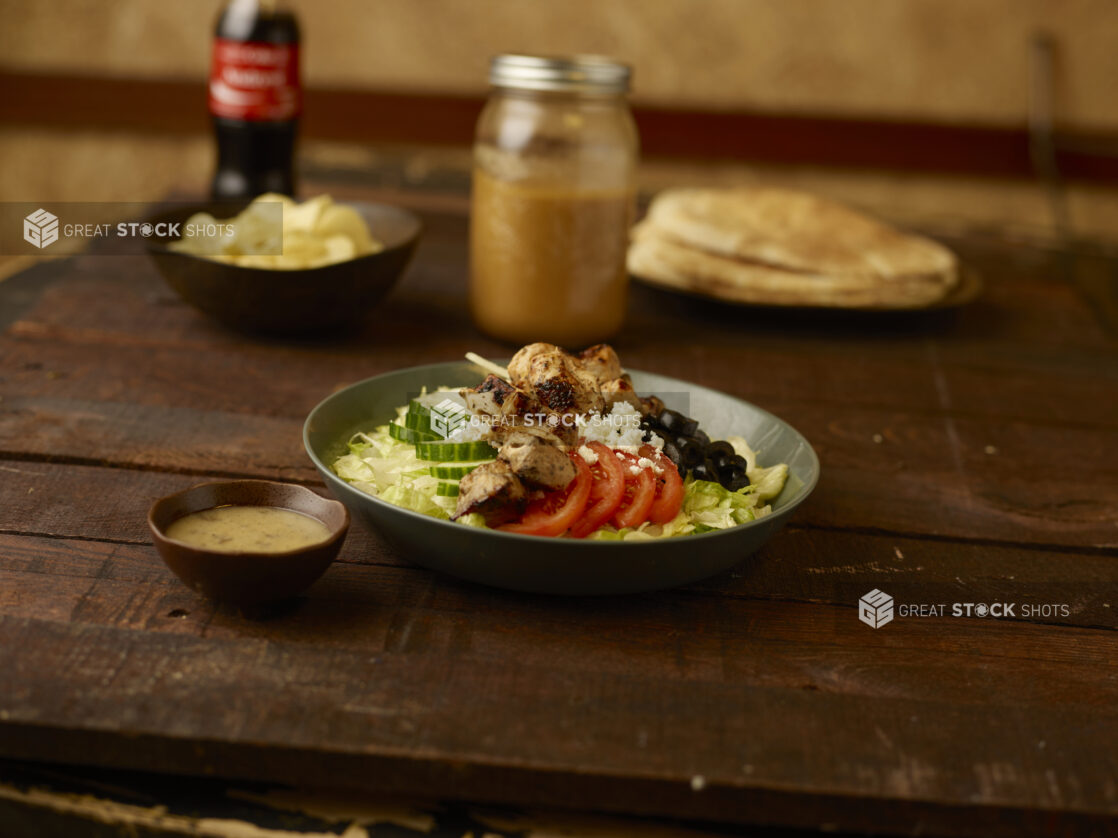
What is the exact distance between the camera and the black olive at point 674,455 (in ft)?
4.52

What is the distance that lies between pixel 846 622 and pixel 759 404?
0.74 meters

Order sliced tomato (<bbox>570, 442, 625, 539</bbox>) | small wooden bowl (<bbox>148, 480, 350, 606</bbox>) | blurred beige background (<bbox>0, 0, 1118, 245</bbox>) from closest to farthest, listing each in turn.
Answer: small wooden bowl (<bbox>148, 480, 350, 606</bbox>), sliced tomato (<bbox>570, 442, 625, 539</bbox>), blurred beige background (<bbox>0, 0, 1118, 245</bbox>)

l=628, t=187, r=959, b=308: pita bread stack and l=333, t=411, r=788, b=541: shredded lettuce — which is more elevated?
l=628, t=187, r=959, b=308: pita bread stack

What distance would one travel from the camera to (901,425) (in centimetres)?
194

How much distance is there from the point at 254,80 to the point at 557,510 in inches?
61.5

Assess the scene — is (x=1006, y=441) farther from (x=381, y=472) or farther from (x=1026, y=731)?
(x=381, y=472)

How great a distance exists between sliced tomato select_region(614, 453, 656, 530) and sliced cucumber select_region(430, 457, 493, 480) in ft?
0.56

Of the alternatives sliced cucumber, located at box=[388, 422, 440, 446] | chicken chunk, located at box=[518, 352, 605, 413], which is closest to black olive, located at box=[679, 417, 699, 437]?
chicken chunk, located at box=[518, 352, 605, 413]

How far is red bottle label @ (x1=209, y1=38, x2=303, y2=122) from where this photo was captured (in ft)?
7.60

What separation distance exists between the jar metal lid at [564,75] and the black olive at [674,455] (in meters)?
0.85

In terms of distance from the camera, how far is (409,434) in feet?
4.53

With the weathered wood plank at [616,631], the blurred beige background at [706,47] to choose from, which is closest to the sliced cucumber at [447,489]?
the weathered wood plank at [616,631]

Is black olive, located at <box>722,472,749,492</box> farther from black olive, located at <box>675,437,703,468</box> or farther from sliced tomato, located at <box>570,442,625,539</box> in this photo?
sliced tomato, located at <box>570,442,625,539</box>

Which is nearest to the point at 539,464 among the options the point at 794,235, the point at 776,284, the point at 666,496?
the point at 666,496
